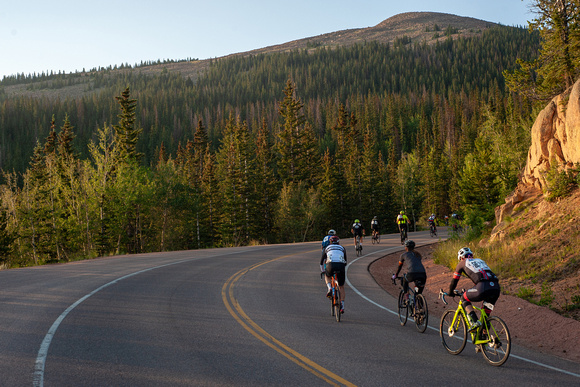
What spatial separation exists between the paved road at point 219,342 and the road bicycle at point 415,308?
270 millimetres

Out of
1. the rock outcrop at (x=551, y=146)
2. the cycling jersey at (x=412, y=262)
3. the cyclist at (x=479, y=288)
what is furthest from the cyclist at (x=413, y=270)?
the rock outcrop at (x=551, y=146)

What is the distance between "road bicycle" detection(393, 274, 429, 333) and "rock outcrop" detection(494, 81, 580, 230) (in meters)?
11.7

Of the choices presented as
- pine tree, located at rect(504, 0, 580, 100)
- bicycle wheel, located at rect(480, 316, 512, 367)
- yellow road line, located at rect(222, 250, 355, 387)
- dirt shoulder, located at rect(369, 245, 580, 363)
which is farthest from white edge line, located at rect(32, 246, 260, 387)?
pine tree, located at rect(504, 0, 580, 100)

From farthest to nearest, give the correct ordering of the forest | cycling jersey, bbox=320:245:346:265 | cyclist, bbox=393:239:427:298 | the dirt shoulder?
the forest, cycling jersey, bbox=320:245:346:265, cyclist, bbox=393:239:427:298, the dirt shoulder

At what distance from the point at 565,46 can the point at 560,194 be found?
12931mm

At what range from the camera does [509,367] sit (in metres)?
7.04

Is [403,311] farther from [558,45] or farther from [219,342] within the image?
[558,45]

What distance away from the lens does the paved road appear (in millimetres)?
6230

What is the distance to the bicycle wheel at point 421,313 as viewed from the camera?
30.9 ft

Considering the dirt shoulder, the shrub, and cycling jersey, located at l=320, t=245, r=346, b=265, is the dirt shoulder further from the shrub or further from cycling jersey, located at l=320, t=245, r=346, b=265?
cycling jersey, located at l=320, t=245, r=346, b=265

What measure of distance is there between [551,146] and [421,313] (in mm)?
15206

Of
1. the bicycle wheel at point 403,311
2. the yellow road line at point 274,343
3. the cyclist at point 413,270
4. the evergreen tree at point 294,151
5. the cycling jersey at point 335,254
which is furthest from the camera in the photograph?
the evergreen tree at point 294,151

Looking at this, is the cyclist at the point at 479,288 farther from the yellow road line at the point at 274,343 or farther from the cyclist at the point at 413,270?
the yellow road line at the point at 274,343

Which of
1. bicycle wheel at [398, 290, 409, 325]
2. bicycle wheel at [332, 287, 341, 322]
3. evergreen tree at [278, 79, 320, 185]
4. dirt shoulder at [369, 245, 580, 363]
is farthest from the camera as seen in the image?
evergreen tree at [278, 79, 320, 185]
